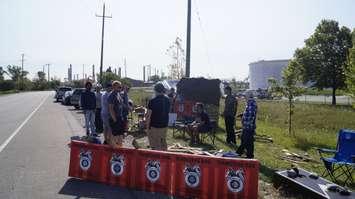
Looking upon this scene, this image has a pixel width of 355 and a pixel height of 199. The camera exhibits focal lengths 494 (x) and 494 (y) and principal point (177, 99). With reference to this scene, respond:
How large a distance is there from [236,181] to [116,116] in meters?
3.72

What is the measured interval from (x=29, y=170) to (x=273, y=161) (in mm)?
5801

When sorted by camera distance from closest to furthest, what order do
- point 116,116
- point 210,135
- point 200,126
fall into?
point 116,116 < point 200,126 < point 210,135

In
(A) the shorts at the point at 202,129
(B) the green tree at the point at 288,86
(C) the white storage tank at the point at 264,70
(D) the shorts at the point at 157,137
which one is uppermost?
(C) the white storage tank at the point at 264,70

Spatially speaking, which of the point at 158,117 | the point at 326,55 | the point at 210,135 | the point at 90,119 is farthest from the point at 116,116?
the point at 326,55

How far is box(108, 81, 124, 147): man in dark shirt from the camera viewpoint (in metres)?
10.8

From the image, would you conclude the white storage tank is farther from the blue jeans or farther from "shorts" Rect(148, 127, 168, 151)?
"shorts" Rect(148, 127, 168, 151)

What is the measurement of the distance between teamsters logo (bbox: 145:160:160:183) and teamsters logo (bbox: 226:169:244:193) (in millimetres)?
1372

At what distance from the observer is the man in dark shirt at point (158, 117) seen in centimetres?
1020

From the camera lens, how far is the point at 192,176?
27.7 ft

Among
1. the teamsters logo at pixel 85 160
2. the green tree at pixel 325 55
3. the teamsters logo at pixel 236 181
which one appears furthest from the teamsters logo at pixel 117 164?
the green tree at pixel 325 55

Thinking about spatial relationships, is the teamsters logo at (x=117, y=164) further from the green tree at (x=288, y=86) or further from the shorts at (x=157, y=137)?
the green tree at (x=288, y=86)

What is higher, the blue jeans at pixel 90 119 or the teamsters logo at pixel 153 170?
the blue jeans at pixel 90 119

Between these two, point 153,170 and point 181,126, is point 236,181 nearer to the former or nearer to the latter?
point 153,170

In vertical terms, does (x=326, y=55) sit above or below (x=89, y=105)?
above
